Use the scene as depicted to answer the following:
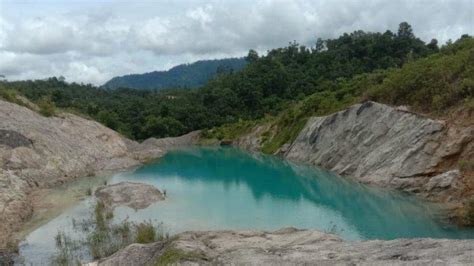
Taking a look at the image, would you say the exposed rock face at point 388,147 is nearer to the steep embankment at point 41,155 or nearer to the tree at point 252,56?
the steep embankment at point 41,155

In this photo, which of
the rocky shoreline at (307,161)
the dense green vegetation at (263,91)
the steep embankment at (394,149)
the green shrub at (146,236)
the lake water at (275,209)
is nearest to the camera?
the rocky shoreline at (307,161)

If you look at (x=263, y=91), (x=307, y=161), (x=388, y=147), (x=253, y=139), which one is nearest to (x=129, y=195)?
(x=388, y=147)

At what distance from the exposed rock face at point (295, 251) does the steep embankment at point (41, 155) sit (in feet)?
32.2

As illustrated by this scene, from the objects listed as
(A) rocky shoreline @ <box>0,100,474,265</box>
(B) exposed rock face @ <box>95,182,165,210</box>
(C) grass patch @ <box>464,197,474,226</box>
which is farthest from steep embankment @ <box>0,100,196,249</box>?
(C) grass patch @ <box>464,197,474,226</box>

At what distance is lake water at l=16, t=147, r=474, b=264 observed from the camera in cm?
2770

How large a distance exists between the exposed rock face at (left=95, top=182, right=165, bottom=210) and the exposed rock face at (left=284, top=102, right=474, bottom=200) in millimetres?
17144

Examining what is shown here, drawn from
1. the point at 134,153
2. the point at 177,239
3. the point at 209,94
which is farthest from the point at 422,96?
the point at 209,94

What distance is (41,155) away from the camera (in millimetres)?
46219

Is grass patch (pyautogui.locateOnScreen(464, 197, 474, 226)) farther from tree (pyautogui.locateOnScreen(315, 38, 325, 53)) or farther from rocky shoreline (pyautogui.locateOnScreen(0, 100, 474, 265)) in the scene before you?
tree (pyautogui.locateOnScreen(315, 38, 325, 53))

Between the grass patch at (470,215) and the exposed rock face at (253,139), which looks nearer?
the grass patch at (470,215)

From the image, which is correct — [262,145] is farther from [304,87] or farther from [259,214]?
[259,214]

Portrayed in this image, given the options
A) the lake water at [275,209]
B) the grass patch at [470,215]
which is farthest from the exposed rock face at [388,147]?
the grass patch at [470,215]

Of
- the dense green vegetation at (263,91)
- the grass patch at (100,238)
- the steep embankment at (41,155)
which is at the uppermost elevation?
the dense green vegetation at (263,91)

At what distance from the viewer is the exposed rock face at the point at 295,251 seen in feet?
54.0
